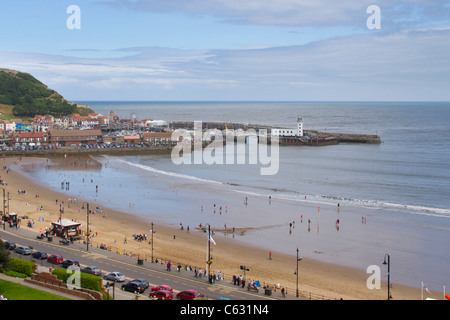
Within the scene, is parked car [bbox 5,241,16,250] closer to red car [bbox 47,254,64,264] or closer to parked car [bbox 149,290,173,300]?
red car [bbox 47,254,64,264]

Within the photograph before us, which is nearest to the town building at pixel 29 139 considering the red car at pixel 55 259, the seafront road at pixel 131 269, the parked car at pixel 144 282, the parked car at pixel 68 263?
the seafront road at pixel 131 269

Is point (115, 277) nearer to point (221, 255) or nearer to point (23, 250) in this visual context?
point (23, 250)

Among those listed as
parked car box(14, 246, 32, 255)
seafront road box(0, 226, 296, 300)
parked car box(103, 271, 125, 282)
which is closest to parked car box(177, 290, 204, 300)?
seafront road box(0, 226, 296, 300)

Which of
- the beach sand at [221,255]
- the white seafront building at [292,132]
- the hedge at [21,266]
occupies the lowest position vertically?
the beach sand at [221,255]

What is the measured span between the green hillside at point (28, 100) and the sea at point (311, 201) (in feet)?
198

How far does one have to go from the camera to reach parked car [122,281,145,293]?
19494mm

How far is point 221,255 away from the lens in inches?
1127

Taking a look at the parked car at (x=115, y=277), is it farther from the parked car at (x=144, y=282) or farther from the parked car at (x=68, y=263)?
the parked car at (x=68, y=263)

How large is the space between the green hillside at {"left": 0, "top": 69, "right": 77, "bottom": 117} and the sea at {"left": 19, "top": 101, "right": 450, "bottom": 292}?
6022 centimetres

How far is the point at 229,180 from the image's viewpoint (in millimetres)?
55562

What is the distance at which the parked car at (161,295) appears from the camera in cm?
1870

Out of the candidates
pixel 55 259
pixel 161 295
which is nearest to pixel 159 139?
pixel 55 259

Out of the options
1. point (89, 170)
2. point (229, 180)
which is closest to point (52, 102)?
point (89, 170)

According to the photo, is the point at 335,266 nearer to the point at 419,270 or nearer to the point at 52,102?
the point at 419,270
